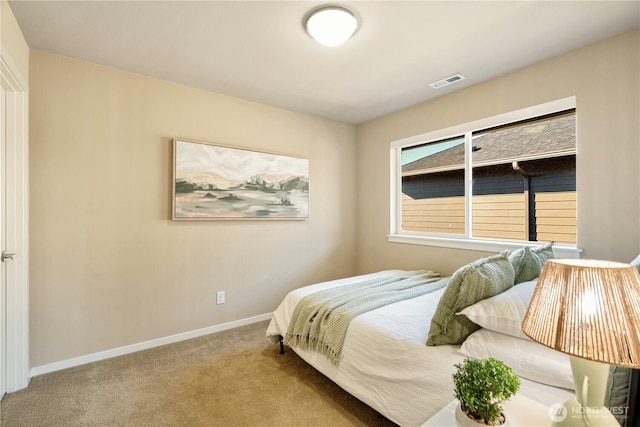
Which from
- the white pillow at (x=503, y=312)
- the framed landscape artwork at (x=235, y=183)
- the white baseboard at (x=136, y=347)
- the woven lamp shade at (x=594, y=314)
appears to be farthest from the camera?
the framed landscape artwork at (x=235, y=183)

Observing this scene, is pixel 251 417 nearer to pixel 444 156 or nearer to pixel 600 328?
pixel 600 328

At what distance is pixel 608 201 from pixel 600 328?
194cm

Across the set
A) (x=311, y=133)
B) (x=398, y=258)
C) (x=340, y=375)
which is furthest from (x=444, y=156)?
(x=340, y=375)

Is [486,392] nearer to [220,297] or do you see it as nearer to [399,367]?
[399,367]

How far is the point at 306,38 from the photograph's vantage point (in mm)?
2062

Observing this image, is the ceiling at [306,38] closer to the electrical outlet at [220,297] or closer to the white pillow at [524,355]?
the white pillow at [524,355]

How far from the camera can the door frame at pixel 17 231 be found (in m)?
1.97

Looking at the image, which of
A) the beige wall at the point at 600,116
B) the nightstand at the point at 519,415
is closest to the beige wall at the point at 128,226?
the beige wall at the point at 600,116

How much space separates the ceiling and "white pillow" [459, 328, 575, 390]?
1833 mm

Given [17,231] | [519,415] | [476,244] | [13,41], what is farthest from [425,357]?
[13,41]

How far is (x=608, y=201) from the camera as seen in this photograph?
2.09m

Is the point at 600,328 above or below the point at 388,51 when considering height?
below

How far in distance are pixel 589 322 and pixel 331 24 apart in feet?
6.16

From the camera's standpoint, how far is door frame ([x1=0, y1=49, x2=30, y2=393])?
1971 millimetres
